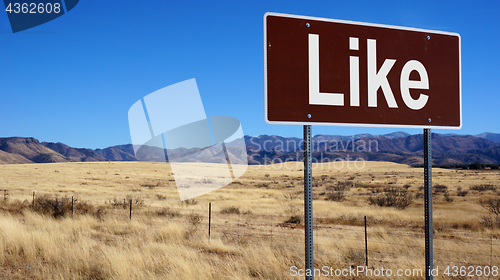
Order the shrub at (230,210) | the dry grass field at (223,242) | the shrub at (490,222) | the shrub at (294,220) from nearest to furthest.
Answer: the dry grass field at (223,242)
the shrub at (490,222)
the shrub at (294,220)
the shrub at (230,210)

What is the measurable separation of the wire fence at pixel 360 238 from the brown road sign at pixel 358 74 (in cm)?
585

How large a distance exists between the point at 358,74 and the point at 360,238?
32.9ft

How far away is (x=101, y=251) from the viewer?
27.5 feet

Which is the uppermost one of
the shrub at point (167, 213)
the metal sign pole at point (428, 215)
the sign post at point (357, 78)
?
the sign post at point (357, 78)

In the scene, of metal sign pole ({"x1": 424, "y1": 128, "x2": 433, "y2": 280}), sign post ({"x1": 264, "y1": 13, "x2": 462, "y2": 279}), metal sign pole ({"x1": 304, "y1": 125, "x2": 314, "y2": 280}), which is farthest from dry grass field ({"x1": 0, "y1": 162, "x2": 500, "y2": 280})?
sign post ({"x1": 264, "y1": 13, "x2": 462, "y2": 279})

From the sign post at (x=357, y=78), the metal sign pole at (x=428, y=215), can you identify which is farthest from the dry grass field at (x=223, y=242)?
the sign post at (x=357, y=78)

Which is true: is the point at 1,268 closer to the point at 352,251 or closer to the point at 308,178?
the point at 308,178

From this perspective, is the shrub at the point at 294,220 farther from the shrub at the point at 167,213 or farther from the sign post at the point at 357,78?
the sign post at the point at 357,78

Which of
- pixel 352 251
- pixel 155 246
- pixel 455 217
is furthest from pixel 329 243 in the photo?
pixel 455 217

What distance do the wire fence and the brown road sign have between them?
230 inches

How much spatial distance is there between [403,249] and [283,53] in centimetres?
943

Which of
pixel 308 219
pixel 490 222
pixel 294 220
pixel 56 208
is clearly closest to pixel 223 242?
pixel 294 220

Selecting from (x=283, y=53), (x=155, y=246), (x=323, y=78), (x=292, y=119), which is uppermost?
(x=283, y=53)

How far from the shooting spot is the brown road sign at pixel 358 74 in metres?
3.04
